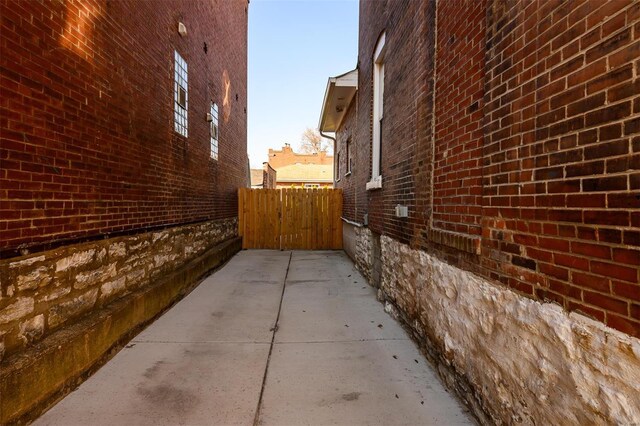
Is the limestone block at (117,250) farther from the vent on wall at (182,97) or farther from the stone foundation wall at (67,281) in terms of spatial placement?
the vent on wall at (182,97)

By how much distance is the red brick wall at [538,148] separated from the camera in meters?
1.47

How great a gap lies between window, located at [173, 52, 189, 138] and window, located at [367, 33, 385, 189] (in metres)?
3.52

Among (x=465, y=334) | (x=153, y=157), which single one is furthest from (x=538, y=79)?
(x=153, y=157)

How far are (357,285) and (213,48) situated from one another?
21.4 feet

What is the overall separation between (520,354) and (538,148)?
1.19 meters

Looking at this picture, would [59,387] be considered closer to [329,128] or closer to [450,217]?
[450,217]

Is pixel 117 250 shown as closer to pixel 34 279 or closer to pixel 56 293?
pixel 56 293

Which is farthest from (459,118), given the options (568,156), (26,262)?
(26,262)

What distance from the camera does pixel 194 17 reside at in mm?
6875

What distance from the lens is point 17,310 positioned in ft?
8.14

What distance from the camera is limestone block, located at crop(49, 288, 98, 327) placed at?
288 centimetres

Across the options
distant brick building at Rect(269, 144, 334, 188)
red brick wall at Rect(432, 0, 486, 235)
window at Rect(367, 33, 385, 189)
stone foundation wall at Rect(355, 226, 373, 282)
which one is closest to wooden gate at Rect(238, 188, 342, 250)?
stone foundation wall at Rect(355, 226, 373, 282)

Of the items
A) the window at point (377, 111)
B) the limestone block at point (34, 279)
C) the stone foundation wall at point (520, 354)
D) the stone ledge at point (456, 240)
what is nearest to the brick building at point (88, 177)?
the limestone block at point (34, 279)

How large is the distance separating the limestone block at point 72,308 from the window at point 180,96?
335 cm
